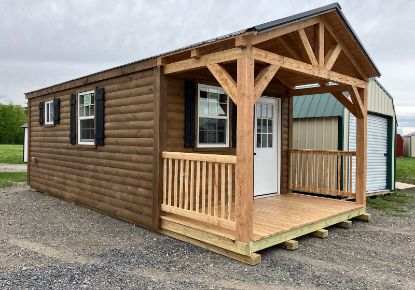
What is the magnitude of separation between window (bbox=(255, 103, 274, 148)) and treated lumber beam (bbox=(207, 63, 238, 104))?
8.61 ft

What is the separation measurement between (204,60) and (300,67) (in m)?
1.31

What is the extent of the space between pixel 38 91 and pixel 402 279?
8616mm

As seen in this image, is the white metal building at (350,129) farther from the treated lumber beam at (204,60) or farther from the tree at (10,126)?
the tree at (10,126)

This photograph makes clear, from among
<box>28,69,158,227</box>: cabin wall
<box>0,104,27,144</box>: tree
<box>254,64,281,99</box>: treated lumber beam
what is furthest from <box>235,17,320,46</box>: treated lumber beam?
<box>0,104,27,144</box>: tree

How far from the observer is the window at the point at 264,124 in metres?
6.94

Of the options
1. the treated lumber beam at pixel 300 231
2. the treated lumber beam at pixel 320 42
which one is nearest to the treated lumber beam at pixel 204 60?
the treated lumber beam at pixel 320 42

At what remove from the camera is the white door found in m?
6.91

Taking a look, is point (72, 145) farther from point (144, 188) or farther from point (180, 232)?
point (180, 232)

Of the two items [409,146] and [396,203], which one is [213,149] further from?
[409,146]

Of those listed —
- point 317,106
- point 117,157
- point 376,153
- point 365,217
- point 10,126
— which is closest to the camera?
point 117,157

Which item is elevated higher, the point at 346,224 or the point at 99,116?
the point at 99,116

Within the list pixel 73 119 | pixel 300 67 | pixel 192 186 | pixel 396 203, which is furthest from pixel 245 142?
pixel 396 203

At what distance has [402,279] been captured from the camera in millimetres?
3619

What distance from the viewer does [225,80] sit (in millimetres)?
4223
